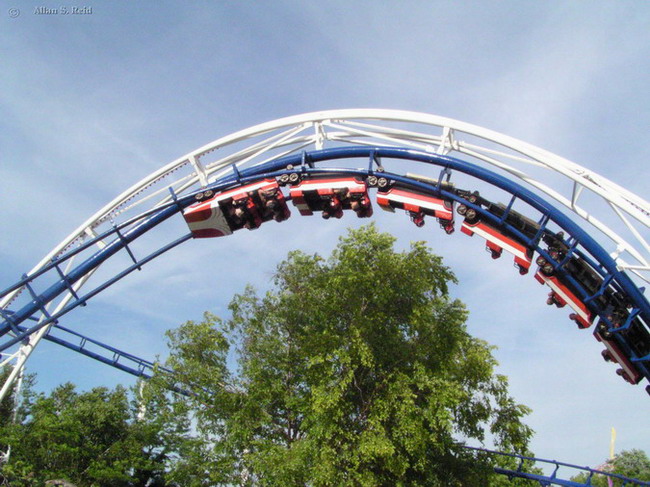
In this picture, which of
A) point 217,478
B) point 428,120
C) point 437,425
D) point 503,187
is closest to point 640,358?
point 503,187

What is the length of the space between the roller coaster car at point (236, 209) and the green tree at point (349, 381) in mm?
6297

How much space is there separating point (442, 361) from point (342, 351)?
145 inches

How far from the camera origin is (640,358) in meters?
10.7

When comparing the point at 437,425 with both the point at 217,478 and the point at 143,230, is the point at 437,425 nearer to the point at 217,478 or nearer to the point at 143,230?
the point at 217,478

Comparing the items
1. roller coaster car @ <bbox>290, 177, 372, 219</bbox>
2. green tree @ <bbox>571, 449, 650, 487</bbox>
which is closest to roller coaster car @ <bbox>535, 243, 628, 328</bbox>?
roller coaster car @ <bbox>290, 177, 372, 219</bbox>

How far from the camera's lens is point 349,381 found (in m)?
17.1

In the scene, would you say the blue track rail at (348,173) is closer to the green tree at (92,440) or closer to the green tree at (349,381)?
the green tree at (349,381)

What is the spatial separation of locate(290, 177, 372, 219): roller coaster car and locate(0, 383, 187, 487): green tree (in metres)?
14.1

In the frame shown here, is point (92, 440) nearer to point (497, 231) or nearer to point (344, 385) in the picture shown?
point (344, 385)

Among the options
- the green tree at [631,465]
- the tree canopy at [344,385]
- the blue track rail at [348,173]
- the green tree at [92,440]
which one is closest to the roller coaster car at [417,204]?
the blue track rail at [348,173]

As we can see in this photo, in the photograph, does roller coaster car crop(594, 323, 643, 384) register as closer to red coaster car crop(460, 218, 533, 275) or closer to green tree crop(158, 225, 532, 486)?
red coaster car crop(460, 218, 533, 275)

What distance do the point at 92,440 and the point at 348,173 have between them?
24153 millimetres

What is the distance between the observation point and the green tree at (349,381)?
54.2 feet

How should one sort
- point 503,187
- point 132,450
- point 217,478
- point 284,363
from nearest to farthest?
1. point 503,187
2. point 217,478
3. point 284,363
4. point 132,450
